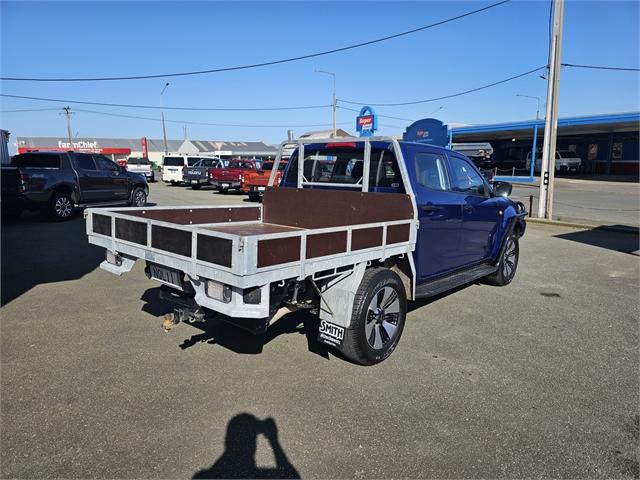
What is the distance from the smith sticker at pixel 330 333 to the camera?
12.7 feet

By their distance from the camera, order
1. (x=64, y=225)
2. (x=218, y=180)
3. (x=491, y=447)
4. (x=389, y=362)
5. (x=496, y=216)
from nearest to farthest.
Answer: (x=491, y=447) < (x=389, y=362) < (x=496, y=216) < (x=64, y=225) < (x=218, y=180)

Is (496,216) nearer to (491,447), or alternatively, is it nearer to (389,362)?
(389,362)

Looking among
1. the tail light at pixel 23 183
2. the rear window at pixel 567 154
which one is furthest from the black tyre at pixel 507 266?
the rear window at pixel 567 154

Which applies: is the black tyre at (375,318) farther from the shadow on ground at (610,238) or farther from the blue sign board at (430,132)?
the blue sign board at (430,132)

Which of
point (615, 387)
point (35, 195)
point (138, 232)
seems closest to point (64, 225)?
point (35, 195)

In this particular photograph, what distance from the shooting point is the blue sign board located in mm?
20938

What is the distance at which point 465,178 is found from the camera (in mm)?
5871

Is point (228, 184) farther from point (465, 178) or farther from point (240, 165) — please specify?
point (465, 178)

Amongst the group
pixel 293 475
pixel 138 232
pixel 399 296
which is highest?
pixel 138 232

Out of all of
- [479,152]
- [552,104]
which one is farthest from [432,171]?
[479,152]

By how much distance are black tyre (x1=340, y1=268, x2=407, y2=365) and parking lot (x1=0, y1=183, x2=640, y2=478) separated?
0.17 meters

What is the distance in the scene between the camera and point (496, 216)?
21.1ft

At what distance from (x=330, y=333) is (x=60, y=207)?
35.6 ft

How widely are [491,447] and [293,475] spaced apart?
129 centimetres
